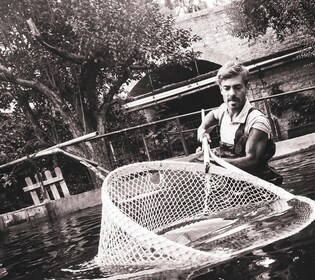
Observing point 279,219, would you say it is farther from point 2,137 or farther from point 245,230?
point 2,137

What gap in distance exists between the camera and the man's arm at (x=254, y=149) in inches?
124

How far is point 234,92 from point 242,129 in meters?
0.32

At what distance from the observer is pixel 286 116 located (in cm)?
1458

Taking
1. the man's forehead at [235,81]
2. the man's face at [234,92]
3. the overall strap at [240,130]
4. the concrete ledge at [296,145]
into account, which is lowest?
the concrete ledge at [296,145]

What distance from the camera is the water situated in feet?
7.54

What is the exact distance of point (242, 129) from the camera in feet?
10.9

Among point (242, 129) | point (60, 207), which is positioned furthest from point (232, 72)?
point (60, 207)

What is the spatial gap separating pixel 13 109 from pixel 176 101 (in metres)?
7.73

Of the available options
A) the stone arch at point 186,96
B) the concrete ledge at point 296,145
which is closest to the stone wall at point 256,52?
the stone arch at point 186,96

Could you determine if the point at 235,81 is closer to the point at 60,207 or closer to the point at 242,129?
the point at 242,129

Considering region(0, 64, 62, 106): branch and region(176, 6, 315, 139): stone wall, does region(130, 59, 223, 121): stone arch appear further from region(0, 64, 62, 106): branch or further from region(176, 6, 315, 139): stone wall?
region(0, 64, 62, 106): branch

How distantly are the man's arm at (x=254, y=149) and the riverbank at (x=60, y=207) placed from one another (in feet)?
18.6

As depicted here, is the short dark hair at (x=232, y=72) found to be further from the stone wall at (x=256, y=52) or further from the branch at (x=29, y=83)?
the stone wall at (x=256, y=52)

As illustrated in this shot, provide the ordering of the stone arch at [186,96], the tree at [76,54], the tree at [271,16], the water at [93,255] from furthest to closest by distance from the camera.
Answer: the stone arch at [186,96]
the tree at [271,16]
the tree at [76,54]
the water at [93,255]
